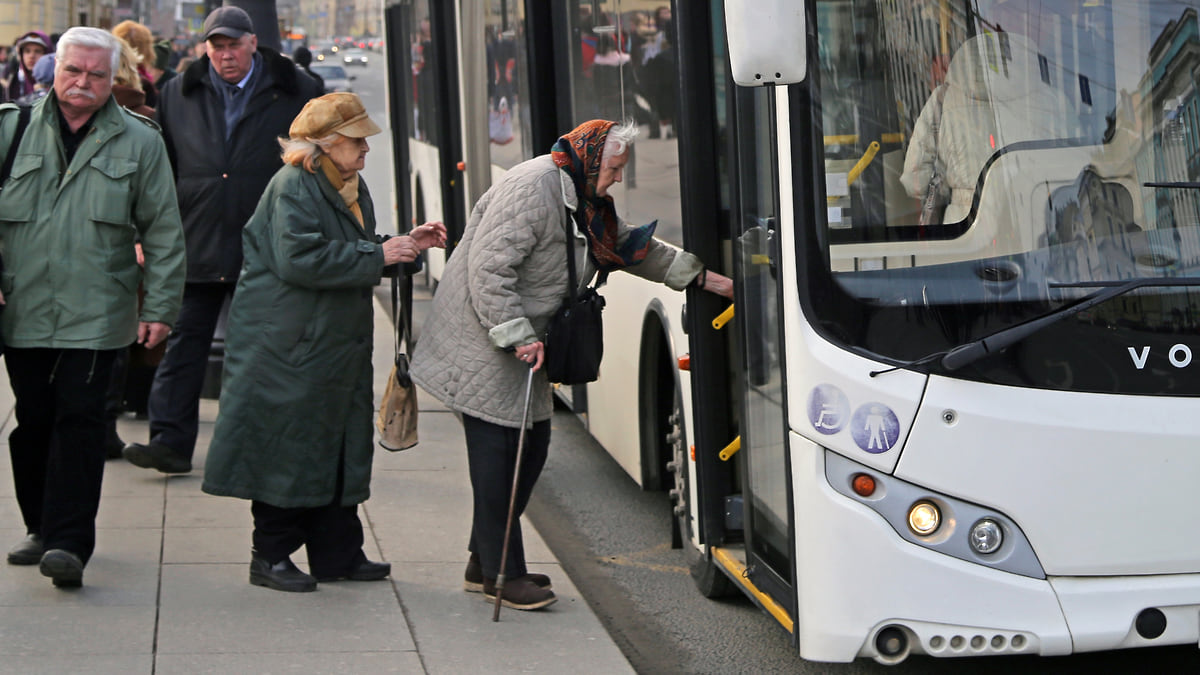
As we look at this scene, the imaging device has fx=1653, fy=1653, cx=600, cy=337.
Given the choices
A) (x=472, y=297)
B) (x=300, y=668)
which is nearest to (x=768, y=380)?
A: (x=472, y=297)

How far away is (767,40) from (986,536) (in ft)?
4.34

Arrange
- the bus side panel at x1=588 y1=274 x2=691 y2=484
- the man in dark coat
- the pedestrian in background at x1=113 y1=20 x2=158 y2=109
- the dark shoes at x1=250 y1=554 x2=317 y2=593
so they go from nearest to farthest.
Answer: the dark shoes at x1=250 y1=554 x2=317 y2=593
the bus side panel at x1=588 y1=274 x2=691 y2=484
the man in dark coat
the pedestrian in background at x1=113 y1=20 x2=158 y2=109

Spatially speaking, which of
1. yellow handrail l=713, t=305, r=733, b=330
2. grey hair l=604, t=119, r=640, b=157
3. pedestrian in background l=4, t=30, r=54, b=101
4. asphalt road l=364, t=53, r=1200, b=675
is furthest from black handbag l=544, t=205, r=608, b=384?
pedestrian in background l=4, t=30, r=54, b=101

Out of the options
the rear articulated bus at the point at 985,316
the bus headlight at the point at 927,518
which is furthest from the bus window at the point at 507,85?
the bus headlight at the point at 927,518

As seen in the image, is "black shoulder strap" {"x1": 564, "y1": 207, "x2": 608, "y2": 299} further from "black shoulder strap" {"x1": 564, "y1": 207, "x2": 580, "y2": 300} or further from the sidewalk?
the sidewalk

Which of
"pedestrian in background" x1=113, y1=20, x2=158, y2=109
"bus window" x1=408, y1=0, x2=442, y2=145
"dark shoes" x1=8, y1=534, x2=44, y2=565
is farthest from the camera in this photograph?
"bus window" x1=408, y1=0, x2=442, y2=145

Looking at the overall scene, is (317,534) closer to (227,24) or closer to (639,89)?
(639,89)

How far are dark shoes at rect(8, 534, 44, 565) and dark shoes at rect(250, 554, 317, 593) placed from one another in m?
0.76

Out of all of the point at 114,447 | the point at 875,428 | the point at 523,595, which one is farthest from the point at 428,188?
the point at 875,428

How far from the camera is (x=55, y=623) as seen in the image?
512 centimetres

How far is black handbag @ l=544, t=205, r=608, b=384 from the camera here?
5.24 meters

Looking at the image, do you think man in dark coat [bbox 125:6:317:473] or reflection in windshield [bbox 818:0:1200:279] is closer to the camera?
reflection in windshield [bbox 818:0:1200:279]

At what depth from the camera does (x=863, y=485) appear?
162 inches

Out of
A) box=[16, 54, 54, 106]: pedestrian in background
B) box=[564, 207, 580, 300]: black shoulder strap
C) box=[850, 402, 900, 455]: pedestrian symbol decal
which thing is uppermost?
box=[16, 54, 54, 106]: pedestrian in background
